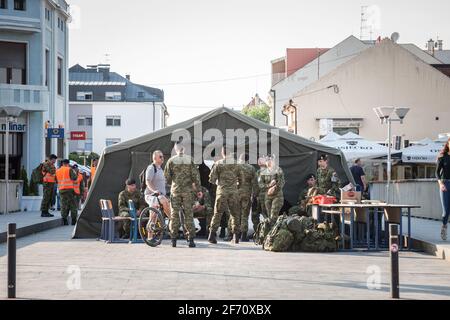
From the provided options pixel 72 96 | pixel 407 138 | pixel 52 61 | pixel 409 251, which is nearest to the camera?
pixel 409 251

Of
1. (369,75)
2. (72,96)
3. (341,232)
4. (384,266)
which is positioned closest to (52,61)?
(369,75)

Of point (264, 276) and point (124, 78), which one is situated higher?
point (124, 78)

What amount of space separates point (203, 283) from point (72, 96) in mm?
84953

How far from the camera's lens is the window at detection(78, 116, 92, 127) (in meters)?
93.4

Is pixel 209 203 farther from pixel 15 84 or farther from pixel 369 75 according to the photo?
pixel 369 75

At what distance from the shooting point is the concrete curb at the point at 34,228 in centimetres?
1884

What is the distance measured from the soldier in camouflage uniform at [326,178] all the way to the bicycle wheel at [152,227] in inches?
166

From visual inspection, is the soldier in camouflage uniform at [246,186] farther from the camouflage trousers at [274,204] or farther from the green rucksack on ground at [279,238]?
the green rucksack on ground at [279,238]

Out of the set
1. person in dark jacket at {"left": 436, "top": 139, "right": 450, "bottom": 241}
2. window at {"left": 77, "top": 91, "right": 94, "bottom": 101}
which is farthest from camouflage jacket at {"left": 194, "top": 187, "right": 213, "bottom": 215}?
window at {"left": 77, "top": 91, "right": 94, "bottom": 101}

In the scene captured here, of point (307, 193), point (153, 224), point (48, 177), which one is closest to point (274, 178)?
point (307, 193)

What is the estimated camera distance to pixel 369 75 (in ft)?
187

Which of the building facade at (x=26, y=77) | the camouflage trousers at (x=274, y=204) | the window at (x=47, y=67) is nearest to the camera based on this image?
the camouflage trousers at (x=274, y=204)

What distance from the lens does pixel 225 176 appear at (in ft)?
58.5

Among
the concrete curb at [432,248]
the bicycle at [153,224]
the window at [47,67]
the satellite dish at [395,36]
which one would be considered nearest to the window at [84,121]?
the satellite dish at [395,36]
